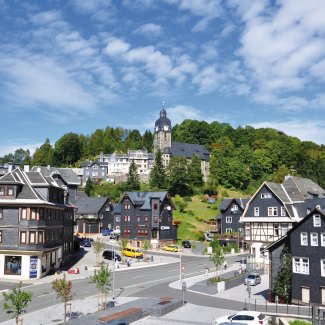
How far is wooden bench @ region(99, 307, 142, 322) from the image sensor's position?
30206 mm

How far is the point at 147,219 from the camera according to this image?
9094 centimetres

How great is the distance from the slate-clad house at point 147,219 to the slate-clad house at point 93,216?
1041cm

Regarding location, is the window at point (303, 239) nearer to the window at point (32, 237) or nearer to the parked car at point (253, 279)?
the parked car at point (253, 279)

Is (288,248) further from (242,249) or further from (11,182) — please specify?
(242,249)

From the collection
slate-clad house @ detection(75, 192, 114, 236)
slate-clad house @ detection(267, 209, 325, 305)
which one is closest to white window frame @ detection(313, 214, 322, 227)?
slate-clad house @ detection(267, 209, 325, 305)

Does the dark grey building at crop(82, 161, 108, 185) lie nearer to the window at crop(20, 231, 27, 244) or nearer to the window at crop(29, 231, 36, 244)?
the window at crop(20, 231, 27, 244)

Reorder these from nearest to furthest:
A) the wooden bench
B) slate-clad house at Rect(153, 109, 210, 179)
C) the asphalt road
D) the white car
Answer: the white car < the wooden bench < the asphalt road < slate-clad house at Rect(153, 109, 210, 179)

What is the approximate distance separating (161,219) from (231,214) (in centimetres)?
1394

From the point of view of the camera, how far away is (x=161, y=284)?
48.9 metres

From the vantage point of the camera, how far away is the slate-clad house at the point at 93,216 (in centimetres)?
10212

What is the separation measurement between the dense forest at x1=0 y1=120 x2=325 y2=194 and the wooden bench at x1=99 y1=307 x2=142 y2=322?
97056mm

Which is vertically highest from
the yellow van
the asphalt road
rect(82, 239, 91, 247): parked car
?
rect(82, 239, 91, 247): parked car

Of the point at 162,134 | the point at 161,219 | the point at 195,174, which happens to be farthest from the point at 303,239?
the point at 162,134

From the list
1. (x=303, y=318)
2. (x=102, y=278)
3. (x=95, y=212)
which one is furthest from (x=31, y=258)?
(x=95, y=212)
